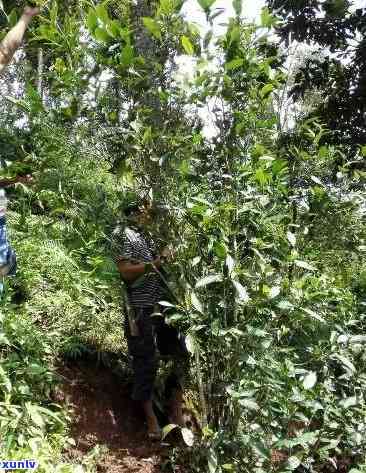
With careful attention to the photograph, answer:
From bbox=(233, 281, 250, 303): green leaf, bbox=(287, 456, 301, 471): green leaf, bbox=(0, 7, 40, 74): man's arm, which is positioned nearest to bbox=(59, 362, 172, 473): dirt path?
bbox=(287, 456, 301, 471): green leaf

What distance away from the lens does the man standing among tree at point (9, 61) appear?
187 centimetres

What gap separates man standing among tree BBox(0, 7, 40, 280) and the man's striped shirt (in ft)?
1.78

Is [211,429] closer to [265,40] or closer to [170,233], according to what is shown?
[170,233]

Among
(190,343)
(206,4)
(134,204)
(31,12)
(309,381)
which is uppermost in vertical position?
(31,12)

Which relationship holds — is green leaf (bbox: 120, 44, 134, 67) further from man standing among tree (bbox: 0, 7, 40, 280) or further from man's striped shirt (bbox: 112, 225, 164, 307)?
man's striped shirt (bbox: 112, 225, 164, 307)

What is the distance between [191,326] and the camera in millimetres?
1970

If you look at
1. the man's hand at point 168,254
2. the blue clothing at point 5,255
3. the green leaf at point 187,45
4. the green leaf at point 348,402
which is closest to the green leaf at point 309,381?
the green leaf at point 348,402

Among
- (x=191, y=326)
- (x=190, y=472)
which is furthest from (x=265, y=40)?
(x=190, y=472)

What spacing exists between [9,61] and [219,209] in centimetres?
101

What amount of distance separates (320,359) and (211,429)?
22.1 inches

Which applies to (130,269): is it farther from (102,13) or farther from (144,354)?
(102,13)

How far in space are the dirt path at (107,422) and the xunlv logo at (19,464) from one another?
31 cm

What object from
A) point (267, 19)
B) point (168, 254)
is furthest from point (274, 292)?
point (267, 19)

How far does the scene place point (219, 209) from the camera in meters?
2.00
